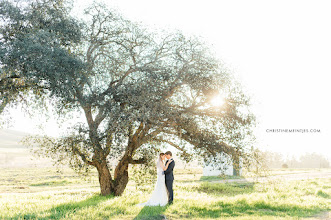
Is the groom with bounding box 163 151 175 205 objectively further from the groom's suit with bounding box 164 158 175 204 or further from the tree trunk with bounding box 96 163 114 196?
the tree trunk with bounding box 96 163 114 196

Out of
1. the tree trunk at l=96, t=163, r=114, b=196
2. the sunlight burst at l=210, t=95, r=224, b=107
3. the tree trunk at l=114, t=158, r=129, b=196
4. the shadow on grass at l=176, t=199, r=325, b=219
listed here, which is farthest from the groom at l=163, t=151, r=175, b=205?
the tree trunk at l=96, t=163, r=114, b=196

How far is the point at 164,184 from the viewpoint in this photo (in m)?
15.4

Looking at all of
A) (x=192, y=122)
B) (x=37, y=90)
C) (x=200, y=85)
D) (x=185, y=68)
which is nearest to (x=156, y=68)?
(x=185, y=68)

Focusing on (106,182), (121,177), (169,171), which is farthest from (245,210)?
(106,182)

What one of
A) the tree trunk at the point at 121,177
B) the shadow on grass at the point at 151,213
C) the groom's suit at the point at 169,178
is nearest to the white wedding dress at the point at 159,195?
the groom's suit at the point at 169,178

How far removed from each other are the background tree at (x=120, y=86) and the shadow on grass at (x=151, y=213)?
3.25 m

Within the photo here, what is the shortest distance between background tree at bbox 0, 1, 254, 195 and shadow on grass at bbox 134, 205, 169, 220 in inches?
128

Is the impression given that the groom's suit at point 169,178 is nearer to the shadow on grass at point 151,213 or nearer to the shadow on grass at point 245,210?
the shadow on grass at point 245,210

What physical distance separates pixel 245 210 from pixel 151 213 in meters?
4.90

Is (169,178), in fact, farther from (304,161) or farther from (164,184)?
(304,161)

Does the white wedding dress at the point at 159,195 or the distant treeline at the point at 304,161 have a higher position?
the white wedding dress at the point at 159,195

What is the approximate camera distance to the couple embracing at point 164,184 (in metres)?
15.1

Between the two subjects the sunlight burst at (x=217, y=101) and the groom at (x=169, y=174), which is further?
the sunlight burst at (x=217, y=101)

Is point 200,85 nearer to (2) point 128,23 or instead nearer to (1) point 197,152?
(1) point 197,152
